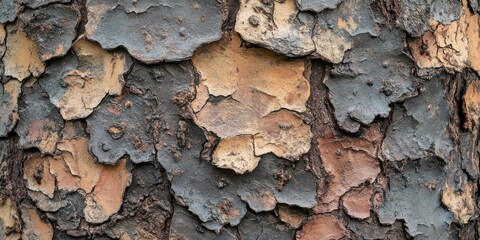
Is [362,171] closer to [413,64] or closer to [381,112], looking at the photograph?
[381,112]

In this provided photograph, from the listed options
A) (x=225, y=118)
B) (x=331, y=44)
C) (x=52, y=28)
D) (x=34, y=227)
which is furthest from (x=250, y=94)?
(x=34, y=227)

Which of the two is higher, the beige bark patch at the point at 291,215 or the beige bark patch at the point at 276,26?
the beige bark patch at the point at 276,26

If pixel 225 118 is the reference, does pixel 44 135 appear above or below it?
below

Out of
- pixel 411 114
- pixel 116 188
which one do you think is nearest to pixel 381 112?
pixel 411 114

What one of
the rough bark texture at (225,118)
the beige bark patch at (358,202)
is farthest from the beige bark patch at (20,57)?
the beige bark patch at (358,202)

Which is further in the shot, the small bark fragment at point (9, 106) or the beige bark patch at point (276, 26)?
the small bark fragment at point (9, 106)

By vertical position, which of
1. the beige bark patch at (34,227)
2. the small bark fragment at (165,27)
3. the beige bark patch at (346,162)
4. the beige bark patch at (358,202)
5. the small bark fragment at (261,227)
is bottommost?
the beige bark patch at (34,227)

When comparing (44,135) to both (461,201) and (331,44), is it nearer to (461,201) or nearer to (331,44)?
(331,44)

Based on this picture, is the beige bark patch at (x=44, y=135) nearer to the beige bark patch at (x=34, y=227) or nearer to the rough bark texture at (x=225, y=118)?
the rough bark texture at (x=225, y=118)
